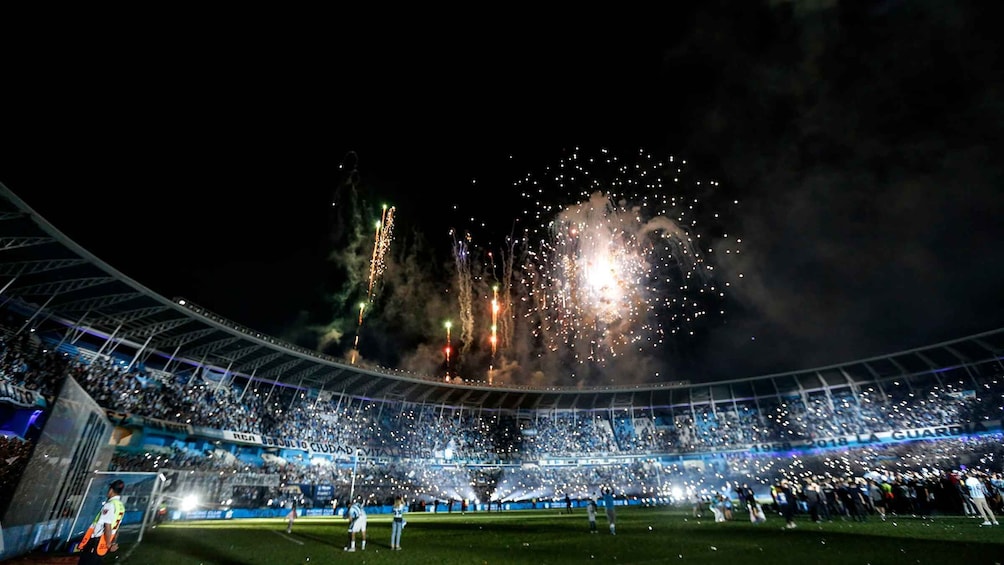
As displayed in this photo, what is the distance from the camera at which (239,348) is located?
1640 inches

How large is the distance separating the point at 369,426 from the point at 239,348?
19.4m

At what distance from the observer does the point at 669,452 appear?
6125 centimetres

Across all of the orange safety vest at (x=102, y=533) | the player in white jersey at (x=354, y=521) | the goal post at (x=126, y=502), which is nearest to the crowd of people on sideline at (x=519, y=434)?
the goal post at (x=126, y=502)

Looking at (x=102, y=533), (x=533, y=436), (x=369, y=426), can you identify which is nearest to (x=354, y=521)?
(x=102, y=533)

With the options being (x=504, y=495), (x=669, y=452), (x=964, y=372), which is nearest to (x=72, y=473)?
(x=504, y=495)

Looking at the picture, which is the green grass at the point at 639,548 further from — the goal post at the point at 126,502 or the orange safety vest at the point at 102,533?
the orange safety vest at the point at 102,533

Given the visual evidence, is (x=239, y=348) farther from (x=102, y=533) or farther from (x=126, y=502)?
(x=102, y=533)

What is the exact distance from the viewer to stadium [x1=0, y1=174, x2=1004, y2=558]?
1988cm

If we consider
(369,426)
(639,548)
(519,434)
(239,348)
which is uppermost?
(239,348)

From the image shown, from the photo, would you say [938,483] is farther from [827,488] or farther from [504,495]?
[504,495]

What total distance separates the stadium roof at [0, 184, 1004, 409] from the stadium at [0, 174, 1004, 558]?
18 centimetres

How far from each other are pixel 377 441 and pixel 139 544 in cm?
4087

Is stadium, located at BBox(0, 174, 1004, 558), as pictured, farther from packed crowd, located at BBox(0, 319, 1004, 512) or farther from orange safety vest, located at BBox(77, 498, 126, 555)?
orange safety vest, located at BBox(77, 498, 126, 555)

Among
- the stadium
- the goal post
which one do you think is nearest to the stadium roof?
the stadium
